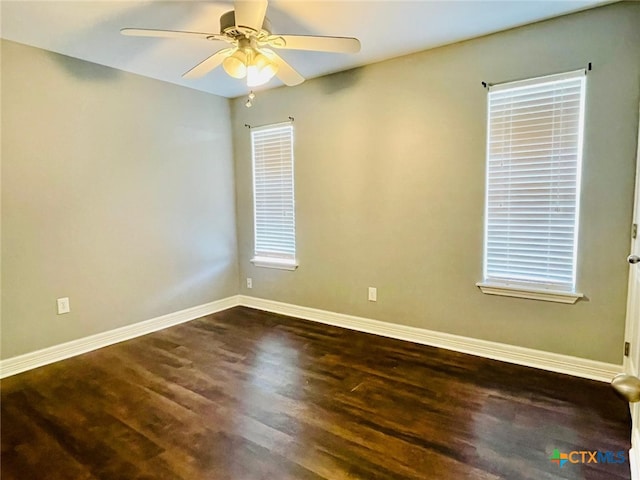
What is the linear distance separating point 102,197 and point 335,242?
2.16 meters

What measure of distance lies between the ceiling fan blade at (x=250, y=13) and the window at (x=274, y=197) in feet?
6.55

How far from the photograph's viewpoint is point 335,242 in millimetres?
3758

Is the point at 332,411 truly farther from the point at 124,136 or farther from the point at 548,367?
the point at 124,136

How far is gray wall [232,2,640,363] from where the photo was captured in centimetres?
243

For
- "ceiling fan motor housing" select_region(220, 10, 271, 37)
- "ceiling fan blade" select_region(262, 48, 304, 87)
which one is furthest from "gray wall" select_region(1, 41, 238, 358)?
"ceiling fan motor housing" select_region(220, 10, 271, 37)

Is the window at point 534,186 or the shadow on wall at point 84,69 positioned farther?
the shadow on wall at point 84,69

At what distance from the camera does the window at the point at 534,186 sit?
8.38ft

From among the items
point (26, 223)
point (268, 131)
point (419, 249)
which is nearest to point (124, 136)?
point (26, 223)

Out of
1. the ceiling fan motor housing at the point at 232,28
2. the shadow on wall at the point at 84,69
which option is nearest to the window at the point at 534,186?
the ceiling fan motor housing at the point at 232,28

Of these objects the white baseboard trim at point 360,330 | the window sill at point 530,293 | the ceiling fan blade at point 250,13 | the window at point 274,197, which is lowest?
the white baseboard trim at point 360,330

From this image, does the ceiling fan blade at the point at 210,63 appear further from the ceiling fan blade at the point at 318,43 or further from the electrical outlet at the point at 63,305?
the electrical outlet at the point at 63,305

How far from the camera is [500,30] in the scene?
8.87 ft

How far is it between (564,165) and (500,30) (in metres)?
1.07

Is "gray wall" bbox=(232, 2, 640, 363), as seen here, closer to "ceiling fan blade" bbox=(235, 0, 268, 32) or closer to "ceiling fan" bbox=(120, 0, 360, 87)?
"ceiling fan" bbox=(120, 0, 360, 87)
